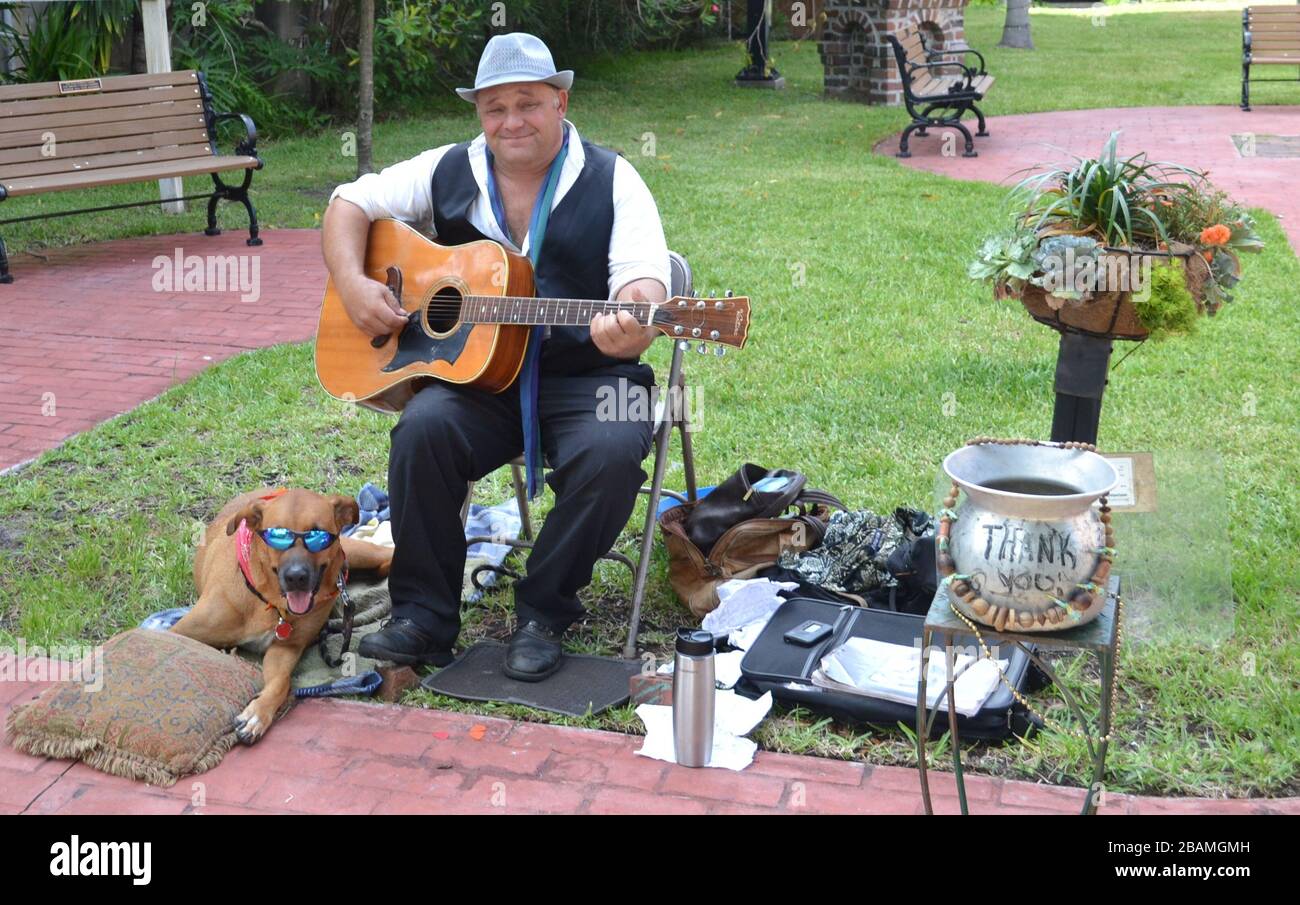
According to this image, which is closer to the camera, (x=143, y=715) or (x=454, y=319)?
(x=143, y=715)

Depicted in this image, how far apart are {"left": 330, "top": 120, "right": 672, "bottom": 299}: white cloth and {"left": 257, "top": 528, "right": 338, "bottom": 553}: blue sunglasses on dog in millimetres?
978

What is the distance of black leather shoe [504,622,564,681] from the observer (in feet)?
12.1

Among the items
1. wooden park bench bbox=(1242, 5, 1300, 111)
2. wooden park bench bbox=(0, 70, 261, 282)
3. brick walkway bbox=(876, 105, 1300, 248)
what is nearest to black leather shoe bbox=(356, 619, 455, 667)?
wooden park bench bbox=(0, 70, 261, 282)

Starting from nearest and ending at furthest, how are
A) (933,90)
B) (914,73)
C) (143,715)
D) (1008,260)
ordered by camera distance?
(143,715) → (1008,260) → (933,90) → (914,73)

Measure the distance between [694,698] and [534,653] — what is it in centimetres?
67

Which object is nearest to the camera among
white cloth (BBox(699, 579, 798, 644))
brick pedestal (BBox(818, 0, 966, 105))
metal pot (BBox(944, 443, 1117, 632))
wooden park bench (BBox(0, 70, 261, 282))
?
metal pot (BBox(944, 443, 1117, 632))

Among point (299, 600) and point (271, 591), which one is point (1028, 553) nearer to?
point (299, 600)

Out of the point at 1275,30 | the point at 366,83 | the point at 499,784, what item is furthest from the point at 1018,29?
the point at 499,784

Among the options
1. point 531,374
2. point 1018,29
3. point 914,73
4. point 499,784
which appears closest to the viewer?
point 499,784

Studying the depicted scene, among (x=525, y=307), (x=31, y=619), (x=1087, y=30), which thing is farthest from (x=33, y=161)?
(x=1087, y=30)

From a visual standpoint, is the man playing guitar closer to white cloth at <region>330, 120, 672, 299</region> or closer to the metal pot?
white cloth at <region>330, 120, 672, 299</region>

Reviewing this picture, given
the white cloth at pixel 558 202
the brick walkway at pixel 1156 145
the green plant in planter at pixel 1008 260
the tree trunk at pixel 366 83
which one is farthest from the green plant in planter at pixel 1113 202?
the tree trunk at pixel 366 83

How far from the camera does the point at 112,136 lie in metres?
→ 8.90

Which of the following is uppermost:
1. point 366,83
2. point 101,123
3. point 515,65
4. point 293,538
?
point 515,65
